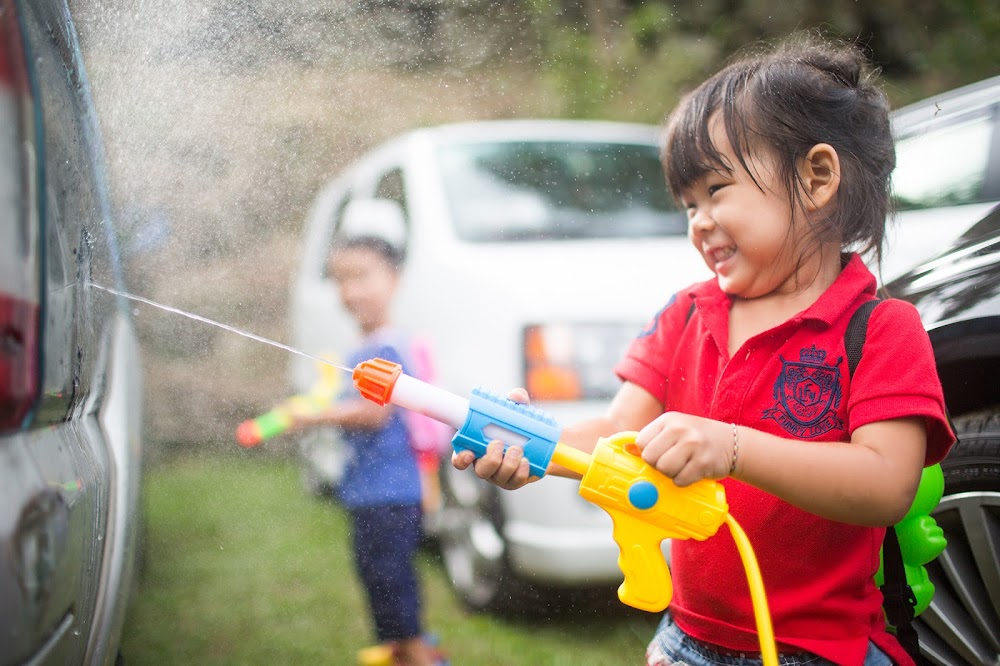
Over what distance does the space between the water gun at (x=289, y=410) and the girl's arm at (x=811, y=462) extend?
83 cm

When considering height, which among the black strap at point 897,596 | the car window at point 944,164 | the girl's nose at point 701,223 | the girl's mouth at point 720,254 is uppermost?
the car window at point 944,164

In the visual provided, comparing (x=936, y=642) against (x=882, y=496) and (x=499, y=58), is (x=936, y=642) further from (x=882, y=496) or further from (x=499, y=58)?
(x=499, y=58)

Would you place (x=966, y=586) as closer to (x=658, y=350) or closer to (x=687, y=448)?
(x=658, y=350)

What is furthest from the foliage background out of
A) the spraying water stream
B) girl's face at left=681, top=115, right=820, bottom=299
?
girl's face at left=681, top=115, right=820, bottom=299

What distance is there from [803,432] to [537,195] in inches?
51.7

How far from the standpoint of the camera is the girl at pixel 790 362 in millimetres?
1266

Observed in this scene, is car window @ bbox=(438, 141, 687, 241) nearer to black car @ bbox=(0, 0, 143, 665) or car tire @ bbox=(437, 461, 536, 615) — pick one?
car tire @ bbox=(437, 461, 536, 615)

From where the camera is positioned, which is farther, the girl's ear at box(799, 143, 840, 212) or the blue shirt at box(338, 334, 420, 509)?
the blue shirt at box(338, 334, 420, 509)

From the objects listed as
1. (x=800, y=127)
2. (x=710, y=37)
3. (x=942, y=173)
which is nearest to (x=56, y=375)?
(x=800, y=127)

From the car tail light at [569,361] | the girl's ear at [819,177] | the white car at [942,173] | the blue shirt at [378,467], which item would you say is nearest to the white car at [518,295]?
the car tail light at [569,361]

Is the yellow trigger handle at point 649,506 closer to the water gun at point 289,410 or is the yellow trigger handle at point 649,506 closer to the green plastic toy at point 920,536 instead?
the green plastic toy at point 920,536

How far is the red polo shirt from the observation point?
1.30 metres

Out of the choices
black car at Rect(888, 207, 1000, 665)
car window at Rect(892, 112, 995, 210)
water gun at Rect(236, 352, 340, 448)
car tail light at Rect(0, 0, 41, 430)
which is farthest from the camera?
car window at Rect(892, 112, 995, 210)

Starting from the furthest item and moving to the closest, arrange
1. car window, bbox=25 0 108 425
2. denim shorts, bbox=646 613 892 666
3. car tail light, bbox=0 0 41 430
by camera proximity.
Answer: denim shorts, bbox=646 613 892 666, car window, bbox=25 0 108 425, car tail light, bbox=0 0 41 430
